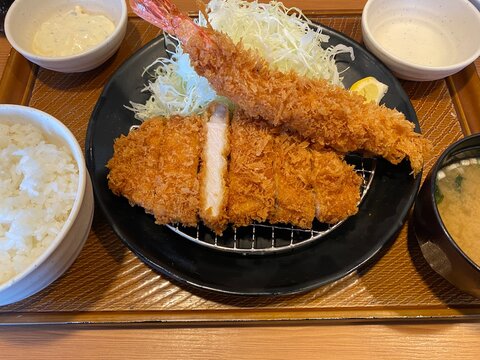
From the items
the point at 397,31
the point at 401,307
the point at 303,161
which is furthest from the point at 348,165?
the point at 397,31

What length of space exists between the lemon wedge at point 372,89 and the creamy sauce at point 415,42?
30 centimetres

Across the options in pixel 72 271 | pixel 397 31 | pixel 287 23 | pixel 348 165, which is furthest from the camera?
pixel 397 31

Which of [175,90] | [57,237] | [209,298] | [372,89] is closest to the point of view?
[57,237]

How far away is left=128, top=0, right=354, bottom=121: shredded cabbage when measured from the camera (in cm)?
206

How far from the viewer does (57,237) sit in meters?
1.40

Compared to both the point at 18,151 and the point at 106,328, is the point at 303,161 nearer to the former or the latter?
the point at 106,328

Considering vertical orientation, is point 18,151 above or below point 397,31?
below

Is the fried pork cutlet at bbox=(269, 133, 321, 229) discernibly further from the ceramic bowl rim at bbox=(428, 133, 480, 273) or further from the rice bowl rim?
the rice bowl rim

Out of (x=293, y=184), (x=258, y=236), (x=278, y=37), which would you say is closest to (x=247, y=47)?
(x=278, y=37)

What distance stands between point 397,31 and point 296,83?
96 centimetres

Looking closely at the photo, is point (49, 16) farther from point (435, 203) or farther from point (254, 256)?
point (435, 203)

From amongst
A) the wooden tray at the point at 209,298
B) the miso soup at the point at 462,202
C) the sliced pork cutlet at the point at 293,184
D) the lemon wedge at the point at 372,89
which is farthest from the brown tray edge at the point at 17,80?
the miso soup at the point at 462,202

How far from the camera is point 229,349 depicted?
5.12ft

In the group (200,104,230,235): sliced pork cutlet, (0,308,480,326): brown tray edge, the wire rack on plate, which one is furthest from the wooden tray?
(200,104,230,235): sliced pork cutlet
